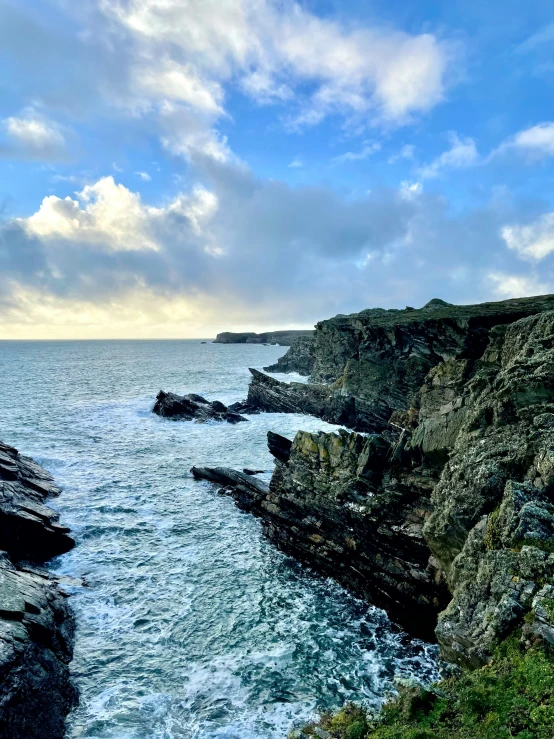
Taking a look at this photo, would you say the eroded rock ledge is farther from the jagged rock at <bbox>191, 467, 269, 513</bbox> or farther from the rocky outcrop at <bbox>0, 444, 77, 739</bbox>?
the rocky outcrop at <bbox>0, 444, 77, 739</bbox>

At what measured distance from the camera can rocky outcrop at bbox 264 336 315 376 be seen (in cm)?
11775

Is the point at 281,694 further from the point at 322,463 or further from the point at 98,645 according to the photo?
the point at 322,463

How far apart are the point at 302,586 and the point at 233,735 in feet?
27.3

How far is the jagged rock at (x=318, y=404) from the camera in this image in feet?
177

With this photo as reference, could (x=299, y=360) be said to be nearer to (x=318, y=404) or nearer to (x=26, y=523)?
(x=318, y=404)

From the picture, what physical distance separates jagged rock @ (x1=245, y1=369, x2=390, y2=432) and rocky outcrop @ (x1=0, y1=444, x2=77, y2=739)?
128 ft

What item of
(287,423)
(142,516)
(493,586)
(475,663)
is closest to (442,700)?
(475,663)

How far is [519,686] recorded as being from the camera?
827 centimetres

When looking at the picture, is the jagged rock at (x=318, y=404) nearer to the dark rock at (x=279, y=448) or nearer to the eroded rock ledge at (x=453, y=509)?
the eroded rock ledge at (x=453, y=509)

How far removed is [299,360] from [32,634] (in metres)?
109

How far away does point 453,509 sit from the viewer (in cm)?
1413

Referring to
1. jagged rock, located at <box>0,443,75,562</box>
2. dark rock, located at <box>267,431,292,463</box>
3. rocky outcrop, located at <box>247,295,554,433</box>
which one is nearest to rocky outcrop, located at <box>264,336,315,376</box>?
rocky outcrop, located at <box>247,295,554,433</box>

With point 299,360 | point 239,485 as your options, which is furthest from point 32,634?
point 299,360

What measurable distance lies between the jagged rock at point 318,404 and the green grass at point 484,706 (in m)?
43.9
